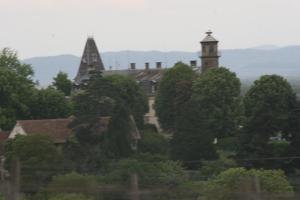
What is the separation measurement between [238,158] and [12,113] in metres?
19.5

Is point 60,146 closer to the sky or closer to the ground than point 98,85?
closer to the ground

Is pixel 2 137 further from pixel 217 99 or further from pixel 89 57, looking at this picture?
pixel 89 57

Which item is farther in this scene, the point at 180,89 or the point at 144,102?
the point at 144,102

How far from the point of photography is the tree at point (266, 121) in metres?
46.2

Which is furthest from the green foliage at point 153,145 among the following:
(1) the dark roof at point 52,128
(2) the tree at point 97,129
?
(1) the dark roof at point 52,128

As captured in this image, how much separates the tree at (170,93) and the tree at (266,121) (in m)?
13.9

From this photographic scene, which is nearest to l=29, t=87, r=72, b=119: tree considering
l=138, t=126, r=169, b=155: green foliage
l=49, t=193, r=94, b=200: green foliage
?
l=138, t=126, r=169, b=155: green foliage

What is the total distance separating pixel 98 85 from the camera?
48.5 m

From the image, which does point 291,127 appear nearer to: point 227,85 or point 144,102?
point 227,85

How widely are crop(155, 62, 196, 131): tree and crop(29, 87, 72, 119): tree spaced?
40.0 ft

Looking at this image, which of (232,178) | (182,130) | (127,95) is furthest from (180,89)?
(232,178)

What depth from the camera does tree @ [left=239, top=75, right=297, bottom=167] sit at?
1818 inches

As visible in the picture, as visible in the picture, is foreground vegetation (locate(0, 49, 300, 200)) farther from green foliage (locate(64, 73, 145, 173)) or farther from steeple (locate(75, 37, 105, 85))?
steeple (locate(75, 37, 105, 85))

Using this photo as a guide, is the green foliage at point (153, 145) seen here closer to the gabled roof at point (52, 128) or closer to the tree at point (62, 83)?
the gabled roof at point (52, 128)
